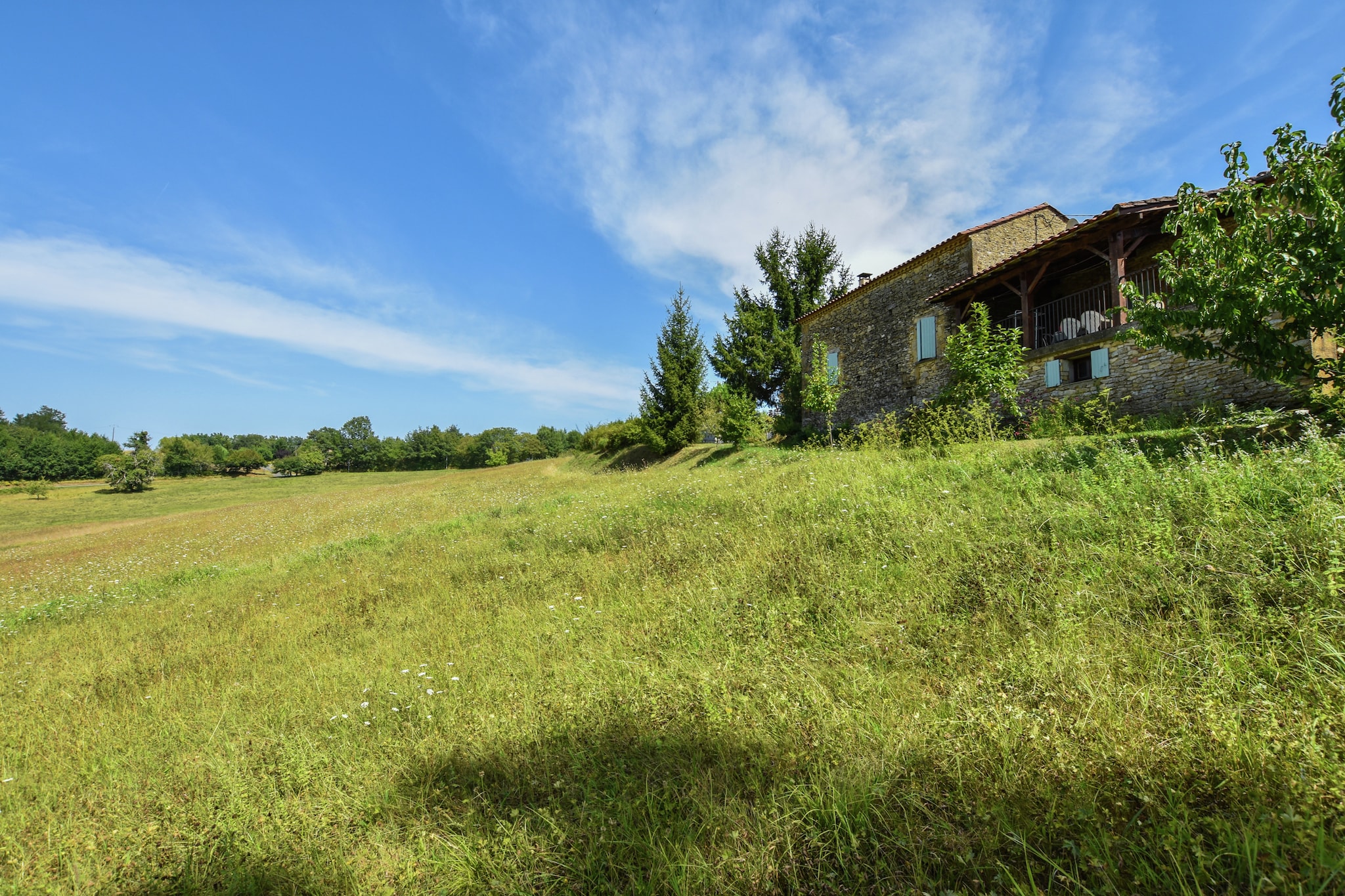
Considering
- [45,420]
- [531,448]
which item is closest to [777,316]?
[531,448]

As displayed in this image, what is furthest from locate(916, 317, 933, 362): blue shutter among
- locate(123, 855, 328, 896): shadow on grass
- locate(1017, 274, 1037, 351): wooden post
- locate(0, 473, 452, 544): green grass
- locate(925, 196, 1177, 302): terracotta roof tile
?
locate(0, 473, 452, 544): green grass

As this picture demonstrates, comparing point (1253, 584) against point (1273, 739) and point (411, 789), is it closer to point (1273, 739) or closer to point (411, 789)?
point (1273, 739)

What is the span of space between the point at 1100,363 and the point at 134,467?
2673 inches

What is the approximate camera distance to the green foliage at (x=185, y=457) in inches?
2249

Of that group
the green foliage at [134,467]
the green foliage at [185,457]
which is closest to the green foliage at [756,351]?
the green foliage at [134,467]

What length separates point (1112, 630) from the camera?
269cm

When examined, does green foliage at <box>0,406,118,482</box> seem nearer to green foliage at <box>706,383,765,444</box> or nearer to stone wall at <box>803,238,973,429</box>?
green foliage at <box>706,383,765,444</box>

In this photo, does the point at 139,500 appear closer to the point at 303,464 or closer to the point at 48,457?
the point at 303,464

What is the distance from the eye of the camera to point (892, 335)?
18734 millimetres

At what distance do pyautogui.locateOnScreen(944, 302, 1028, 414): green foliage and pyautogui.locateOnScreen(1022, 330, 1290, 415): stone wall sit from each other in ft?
2.56

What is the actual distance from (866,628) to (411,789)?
2.70 metres

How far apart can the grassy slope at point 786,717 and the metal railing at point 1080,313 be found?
1010 centimetres

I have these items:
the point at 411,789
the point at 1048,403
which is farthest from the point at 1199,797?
the point at 1048,403

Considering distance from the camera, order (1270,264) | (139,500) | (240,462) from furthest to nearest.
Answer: (240,462), (139,500), (1270,264)
